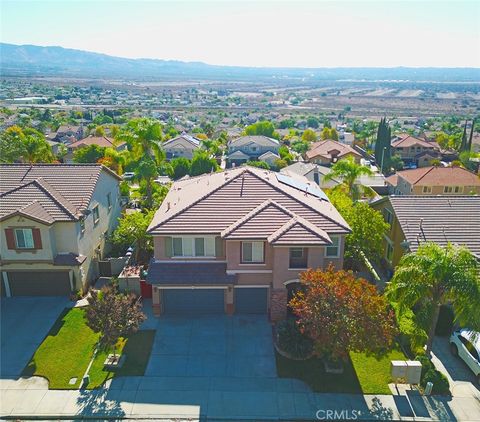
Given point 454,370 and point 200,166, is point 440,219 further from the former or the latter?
point 200,166

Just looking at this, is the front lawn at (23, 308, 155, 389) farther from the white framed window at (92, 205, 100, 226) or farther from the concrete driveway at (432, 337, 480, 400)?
the concrete driveway at (432, 337, 480, 400)

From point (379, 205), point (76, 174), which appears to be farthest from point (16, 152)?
point (379, 205)

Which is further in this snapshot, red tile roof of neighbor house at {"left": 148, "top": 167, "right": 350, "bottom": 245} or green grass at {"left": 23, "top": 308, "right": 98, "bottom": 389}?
red tile roof of neighbor house at {"left": 148, "top": 167, "right": 350, "bottom": 245}

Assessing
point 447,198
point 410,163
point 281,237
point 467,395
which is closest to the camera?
point 467,395

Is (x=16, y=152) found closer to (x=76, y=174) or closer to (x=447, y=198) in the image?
(x=76, y=174)

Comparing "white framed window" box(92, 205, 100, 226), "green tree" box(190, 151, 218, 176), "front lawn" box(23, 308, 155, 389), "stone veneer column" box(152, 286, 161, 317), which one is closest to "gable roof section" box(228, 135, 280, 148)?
"green tree" box(190, 151, 218, 176)

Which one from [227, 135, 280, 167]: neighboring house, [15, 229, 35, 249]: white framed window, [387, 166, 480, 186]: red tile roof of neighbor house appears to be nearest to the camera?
[15, 229, 35, 249]: white framed window

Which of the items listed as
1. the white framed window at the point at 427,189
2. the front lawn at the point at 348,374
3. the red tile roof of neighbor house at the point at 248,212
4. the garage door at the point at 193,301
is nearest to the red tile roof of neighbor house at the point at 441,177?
the white framed window at the point at 427,189
